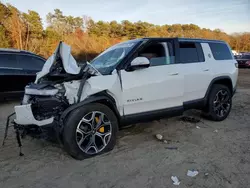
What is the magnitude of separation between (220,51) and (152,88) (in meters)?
2.42

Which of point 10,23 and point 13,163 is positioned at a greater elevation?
point 10,23

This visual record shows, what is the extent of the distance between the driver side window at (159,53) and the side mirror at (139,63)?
0.30 m

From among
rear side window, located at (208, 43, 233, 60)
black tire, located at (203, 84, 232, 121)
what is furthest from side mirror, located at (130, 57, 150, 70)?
rear side window, located at (208, 43, 233, 60)

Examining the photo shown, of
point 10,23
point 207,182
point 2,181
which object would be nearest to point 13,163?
point 2,181

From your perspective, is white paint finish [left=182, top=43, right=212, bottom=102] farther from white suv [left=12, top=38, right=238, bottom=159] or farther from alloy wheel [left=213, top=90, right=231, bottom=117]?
alloy wheel [left=213, top=90, right=231, bottom=117]

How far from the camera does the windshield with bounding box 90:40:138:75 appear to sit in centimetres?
376

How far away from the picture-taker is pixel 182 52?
4.45 metres

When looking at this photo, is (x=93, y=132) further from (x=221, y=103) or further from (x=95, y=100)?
(x=221, y=103)

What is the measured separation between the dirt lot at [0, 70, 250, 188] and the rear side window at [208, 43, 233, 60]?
1707 millimetres

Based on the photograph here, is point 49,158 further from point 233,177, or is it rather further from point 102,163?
point 233,177

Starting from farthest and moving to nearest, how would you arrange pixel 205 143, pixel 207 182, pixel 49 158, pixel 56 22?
pixel 56 22
pixel 205 143
pixel 49 158
pixel 207 182

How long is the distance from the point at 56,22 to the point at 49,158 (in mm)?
29177

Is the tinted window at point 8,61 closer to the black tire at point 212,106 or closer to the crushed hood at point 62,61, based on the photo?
the crushed hood at point 62,61

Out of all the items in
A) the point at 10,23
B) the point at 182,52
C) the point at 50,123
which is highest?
the point at 10,23
